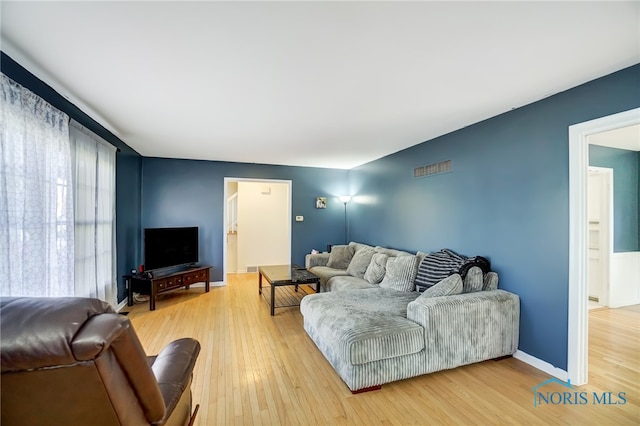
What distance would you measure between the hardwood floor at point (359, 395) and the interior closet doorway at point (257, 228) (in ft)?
10.7

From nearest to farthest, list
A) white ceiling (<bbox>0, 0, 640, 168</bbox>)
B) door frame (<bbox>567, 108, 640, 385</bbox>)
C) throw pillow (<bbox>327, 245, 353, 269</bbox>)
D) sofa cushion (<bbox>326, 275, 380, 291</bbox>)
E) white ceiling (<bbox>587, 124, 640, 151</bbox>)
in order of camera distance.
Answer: white ceiling (<bbox>0, 0, 640, 168</bbox>) < door frame (<bbox>567, 108, 640, 385</bbox>) < white ceiling (<bbox>587, 124, 640, 151</bbox>) < sofa cushion (<bbox>326, 275, 380, 291</bbox>) < throw pillow (<bbox>327, 245, 353, 269</bbox>)

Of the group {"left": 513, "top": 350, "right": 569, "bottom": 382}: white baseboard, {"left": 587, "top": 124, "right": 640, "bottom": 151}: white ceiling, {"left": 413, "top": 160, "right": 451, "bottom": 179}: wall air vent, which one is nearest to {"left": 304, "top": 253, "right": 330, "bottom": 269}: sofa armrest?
{"left": 413, "top": 160, "right": 451, "bottom": 179}: wall air vent

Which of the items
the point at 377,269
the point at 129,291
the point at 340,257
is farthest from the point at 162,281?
the point at 377,269

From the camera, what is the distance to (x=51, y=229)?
2.20 meters

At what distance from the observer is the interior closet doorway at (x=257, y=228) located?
6.71 metres

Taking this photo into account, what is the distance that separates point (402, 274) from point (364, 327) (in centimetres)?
142

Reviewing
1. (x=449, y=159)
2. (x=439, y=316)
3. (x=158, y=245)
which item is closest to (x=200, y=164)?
(x=158, y=245)

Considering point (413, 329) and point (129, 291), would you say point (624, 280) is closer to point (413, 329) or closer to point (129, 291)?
point (413, 329)

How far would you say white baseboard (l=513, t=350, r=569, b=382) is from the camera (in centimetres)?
236

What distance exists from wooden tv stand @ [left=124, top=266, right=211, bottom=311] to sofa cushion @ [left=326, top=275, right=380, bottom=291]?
2324 mm

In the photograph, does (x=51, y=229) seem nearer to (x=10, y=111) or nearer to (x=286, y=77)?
(x=10, y=111)

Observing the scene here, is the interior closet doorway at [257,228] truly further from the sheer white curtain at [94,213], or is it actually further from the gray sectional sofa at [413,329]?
the gray sectional sofa at [413,329]

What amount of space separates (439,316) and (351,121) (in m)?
2.17

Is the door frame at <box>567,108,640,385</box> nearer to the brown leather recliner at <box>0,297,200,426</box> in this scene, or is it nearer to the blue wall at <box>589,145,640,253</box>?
the blue wall at <box>589,145,640,253</box>
